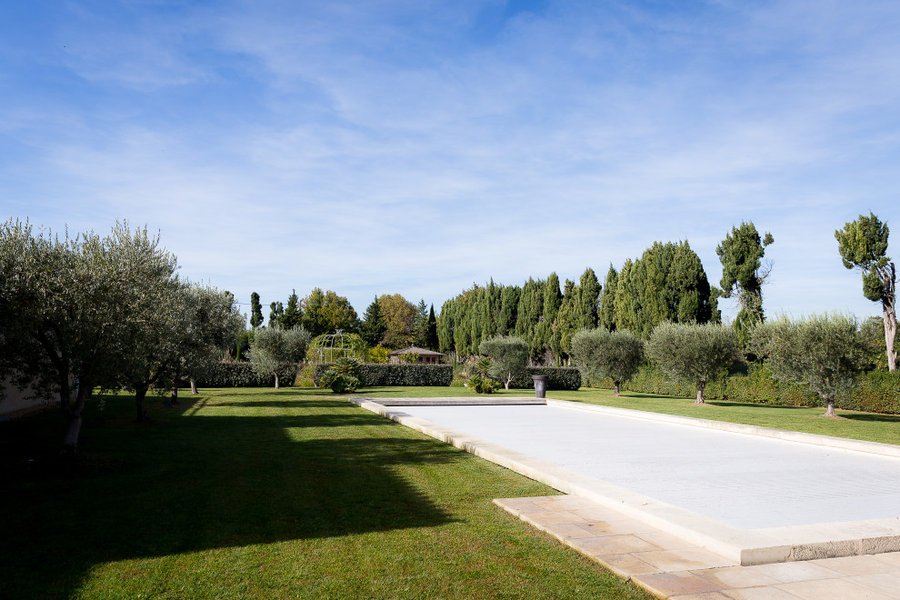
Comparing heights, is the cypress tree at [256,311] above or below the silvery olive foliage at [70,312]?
above

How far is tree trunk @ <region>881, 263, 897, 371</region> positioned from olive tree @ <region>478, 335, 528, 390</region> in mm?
17860

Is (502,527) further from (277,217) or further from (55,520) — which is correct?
(277,217)

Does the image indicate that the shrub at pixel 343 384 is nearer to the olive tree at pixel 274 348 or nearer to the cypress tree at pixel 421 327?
the olive tree at pixel 274 348

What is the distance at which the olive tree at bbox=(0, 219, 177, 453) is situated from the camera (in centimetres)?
754

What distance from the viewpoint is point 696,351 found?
22.3 meters

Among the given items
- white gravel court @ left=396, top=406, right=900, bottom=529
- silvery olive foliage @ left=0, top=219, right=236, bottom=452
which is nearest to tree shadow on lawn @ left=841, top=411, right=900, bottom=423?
white gravel court @ left=396, top=406, right=900, bottom=529

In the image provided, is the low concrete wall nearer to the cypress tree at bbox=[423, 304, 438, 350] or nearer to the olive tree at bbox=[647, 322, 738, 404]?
the olive tree at bbox=[647, 322, 738, 404]

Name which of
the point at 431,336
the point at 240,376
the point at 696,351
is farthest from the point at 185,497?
the point at 431,336

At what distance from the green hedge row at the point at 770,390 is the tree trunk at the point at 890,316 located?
794 cm

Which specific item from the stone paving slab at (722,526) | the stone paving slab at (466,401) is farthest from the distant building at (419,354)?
the stone paving slab at (722,526)

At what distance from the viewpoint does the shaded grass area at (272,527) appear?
12.8 feet

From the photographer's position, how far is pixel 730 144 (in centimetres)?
1623

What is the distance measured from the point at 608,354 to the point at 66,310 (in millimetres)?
23511

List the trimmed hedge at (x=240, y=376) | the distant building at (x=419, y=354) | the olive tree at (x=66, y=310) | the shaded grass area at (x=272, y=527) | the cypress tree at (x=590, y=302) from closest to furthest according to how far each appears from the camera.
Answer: the shaded grass area at (x=272, y=527) → the olive tree at (x=66, y=310) → the trimmed hedge at (x=240, y=376) → the cypress tree at (x=590, y=302) → the distant building at (x=419, y=354)
